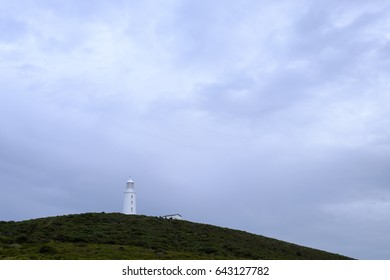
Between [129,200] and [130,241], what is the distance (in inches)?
1581

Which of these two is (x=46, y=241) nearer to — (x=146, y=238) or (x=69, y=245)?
(x=69, y=245)

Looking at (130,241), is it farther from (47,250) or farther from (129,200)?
(129,200)

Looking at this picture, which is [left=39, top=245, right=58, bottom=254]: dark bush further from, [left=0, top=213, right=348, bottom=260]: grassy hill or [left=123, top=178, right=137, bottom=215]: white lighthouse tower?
[left=123, top=178, right=137, bottom=215]: white lighthouse tower

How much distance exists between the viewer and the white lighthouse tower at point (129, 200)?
91.2 metres

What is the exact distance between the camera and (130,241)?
5206 centimetres

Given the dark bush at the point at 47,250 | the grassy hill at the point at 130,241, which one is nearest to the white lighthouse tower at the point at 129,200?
the grassy hill at the point at 130,241

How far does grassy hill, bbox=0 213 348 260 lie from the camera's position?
146 feet

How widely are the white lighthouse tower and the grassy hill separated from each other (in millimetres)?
22900

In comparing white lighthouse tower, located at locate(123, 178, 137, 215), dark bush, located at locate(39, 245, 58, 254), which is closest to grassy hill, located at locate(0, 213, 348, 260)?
dark bush, located at locate(39, 245, 58, 254)

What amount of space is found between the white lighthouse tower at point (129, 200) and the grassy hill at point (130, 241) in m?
22.9

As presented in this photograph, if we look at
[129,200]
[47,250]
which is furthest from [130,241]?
[129,200]

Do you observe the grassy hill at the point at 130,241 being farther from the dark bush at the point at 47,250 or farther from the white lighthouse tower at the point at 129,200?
the white lighthouse tower at the point at 129,200

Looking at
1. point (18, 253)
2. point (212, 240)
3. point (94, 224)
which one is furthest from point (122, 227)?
point (18, 253)
